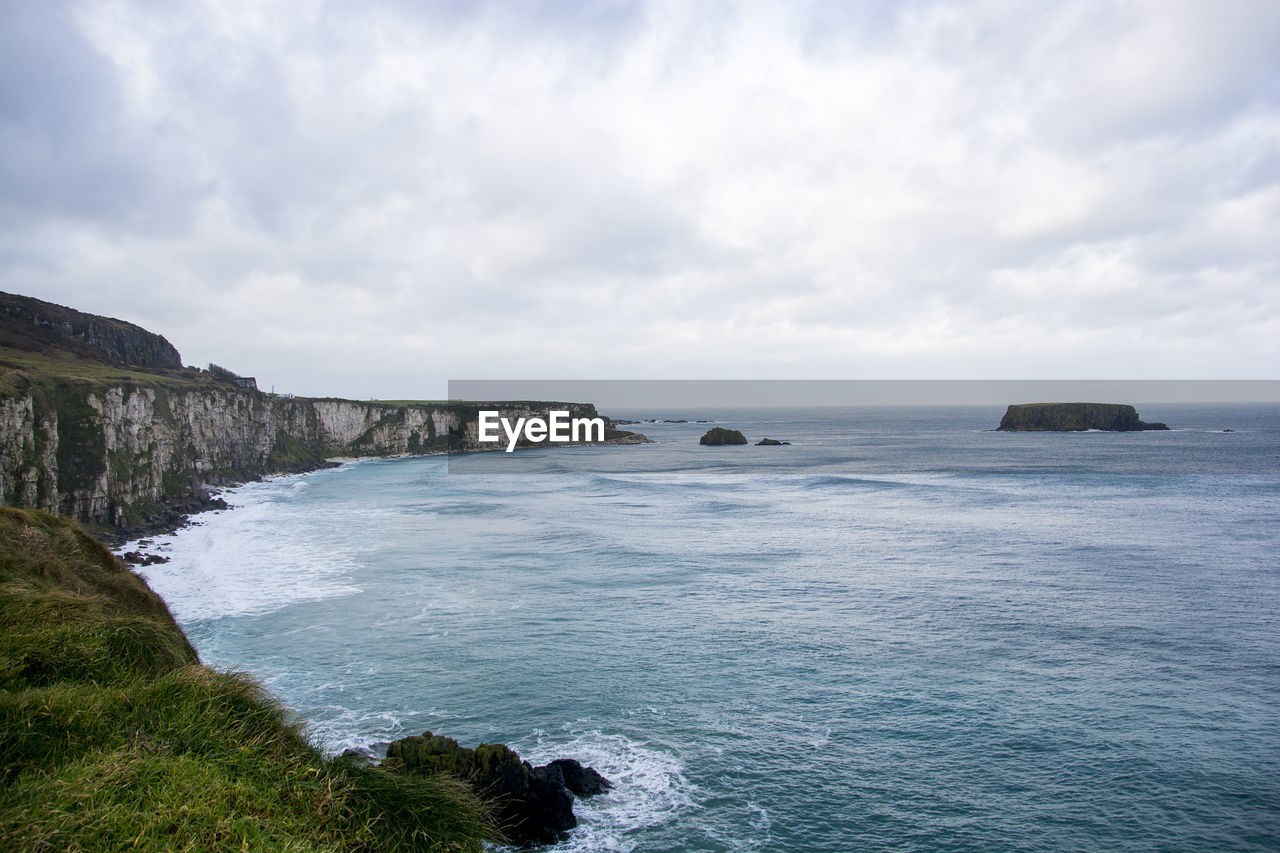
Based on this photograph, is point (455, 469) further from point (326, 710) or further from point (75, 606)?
point (75, 606)

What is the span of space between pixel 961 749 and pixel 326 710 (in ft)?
56.2

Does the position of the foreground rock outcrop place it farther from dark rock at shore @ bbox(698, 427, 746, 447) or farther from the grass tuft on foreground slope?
the grass tuft on foreground slope

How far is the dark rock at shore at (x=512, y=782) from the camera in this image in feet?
45.9

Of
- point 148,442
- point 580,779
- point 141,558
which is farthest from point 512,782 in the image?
point 148,442

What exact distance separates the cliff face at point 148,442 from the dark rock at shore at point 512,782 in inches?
1632

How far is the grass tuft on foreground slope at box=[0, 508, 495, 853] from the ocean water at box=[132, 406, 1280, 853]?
280 inches

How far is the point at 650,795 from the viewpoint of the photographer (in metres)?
15.4

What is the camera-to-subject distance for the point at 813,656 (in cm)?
2348

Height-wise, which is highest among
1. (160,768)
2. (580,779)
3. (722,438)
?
(160,768)

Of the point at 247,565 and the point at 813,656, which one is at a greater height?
the point at 813,656

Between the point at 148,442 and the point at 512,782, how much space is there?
211 feet

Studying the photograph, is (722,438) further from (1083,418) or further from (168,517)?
(168,517)

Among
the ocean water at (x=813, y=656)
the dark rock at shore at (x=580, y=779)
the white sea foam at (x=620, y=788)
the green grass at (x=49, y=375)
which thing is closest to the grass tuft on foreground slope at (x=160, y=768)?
the white sea foam at (x=620, y=788)

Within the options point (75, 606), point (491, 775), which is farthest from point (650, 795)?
point (75, 606)
